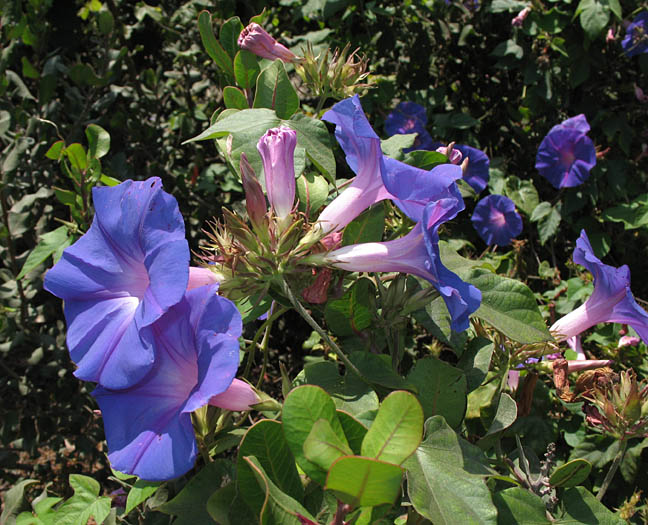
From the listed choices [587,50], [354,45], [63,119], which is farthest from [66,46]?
[587,50]

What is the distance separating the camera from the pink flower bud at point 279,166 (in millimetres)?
1002

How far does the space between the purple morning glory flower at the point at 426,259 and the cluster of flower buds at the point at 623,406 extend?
57cm

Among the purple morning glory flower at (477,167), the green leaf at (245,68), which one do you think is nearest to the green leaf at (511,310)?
the green leaf at (245,68)

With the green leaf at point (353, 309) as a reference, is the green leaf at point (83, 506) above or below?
below

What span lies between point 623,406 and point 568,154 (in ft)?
6.46

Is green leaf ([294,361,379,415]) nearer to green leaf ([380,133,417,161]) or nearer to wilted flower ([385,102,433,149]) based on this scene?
green leaf ([380,133,417,161])

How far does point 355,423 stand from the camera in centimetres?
76

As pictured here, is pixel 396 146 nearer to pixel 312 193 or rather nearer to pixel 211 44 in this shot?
pixel 312 193

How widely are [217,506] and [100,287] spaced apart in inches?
17.6

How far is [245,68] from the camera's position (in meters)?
1.42

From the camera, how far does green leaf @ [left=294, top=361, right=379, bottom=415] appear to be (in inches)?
36.9

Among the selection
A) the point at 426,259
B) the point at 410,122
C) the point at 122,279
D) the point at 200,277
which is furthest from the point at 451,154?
the point at 410,122

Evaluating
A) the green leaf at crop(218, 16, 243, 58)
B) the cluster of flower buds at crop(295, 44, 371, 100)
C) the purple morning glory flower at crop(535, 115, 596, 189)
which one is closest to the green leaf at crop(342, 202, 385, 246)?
the cluster of flower buds at crop(295, 44, 371, 100)

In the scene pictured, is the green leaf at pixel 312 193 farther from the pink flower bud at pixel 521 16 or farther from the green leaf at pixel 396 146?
the pink flower bud at pixel 521 16
